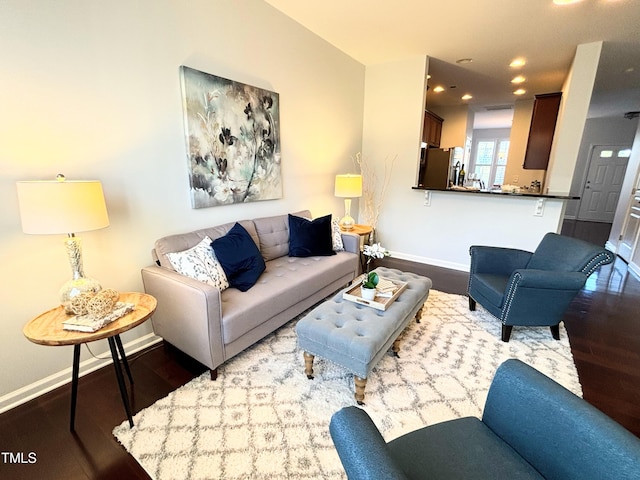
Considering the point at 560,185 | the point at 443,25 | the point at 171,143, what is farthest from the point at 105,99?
the point at 560,185

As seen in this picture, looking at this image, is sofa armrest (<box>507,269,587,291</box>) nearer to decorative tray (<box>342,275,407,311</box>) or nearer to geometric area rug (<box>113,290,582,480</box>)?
geometric area rug (<box>113,290,582,480</box>)

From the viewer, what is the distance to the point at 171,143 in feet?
7.54

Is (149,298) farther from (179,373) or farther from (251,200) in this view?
(251,200)

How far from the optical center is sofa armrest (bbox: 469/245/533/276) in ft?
9.32

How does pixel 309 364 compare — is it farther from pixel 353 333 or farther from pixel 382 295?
pixel 382 295

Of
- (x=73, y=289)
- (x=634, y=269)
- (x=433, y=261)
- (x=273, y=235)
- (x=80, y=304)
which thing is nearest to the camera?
(x=80, y=304)

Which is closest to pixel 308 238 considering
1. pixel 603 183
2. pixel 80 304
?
pixel 80 304

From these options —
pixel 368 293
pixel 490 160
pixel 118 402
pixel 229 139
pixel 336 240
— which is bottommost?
pixel 118 402

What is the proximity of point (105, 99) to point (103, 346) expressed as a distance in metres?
1.68

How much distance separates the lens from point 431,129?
235 inches

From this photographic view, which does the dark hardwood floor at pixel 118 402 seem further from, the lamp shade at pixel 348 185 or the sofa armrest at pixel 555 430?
the lamp shade at pixel 348 185

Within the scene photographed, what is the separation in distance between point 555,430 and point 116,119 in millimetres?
2744

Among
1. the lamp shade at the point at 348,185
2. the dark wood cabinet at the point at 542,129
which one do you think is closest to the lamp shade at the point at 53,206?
the lamp shade at the point at 348,185

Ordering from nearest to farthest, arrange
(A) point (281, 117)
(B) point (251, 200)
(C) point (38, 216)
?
(C) point (38, 216) → (B) point (251, 200) → (A) point (281, 117)
